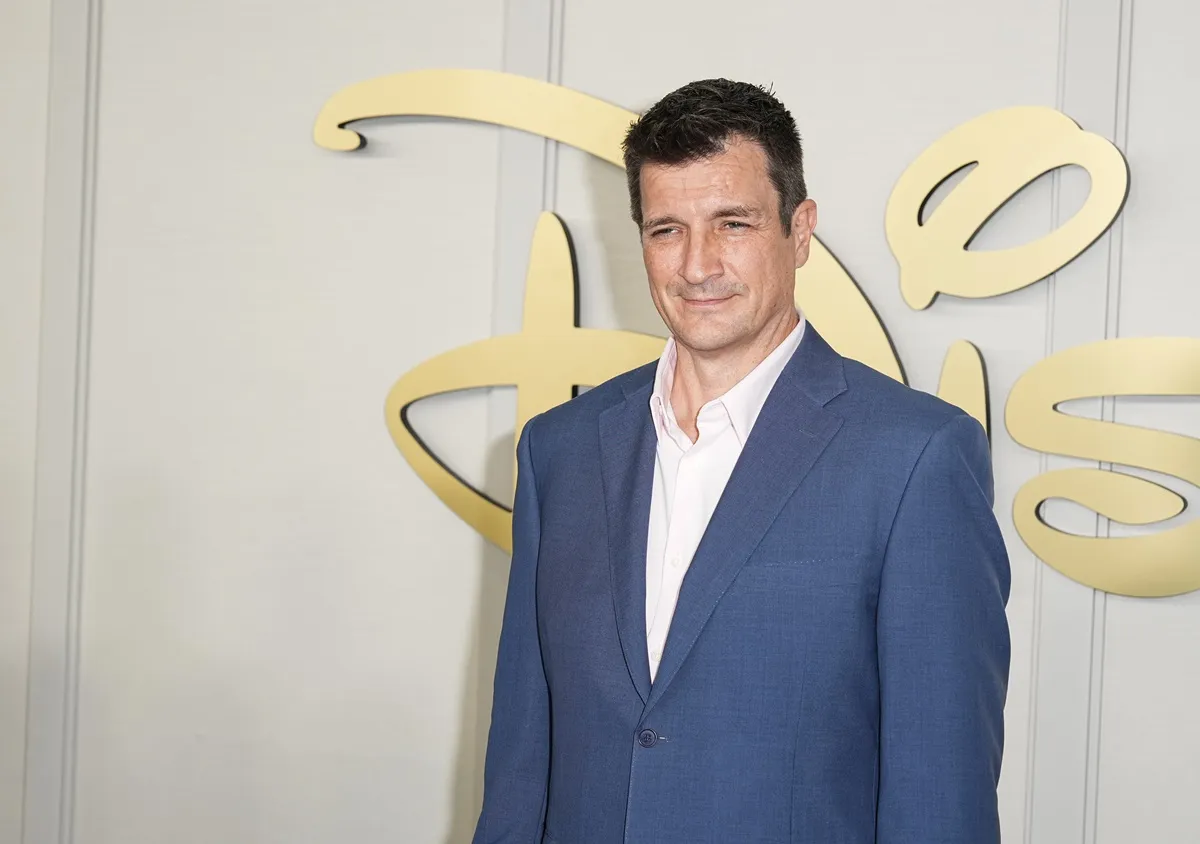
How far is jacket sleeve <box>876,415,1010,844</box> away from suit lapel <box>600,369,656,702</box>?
0.26 metres

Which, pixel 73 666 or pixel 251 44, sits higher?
pixel 251 44

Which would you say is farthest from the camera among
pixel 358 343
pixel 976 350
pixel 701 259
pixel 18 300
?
pixel 18 300

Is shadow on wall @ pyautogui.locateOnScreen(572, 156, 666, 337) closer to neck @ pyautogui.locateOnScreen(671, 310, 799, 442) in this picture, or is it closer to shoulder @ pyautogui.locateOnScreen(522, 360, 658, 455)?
shoulder @ pyautogui.locateOnScreen(522, 360, 658, 455)

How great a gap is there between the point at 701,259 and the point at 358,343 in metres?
1.19

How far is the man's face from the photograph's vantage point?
139 cm

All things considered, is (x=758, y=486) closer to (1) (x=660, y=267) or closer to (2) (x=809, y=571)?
(2) (x=809, y=571)

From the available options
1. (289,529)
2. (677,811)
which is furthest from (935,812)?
(289,529)

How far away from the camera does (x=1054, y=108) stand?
6.65ft

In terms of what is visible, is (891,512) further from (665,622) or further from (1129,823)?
(1129,823)

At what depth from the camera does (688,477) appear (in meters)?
1.40

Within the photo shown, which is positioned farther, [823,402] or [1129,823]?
[1129,823]

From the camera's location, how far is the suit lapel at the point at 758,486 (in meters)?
1.28

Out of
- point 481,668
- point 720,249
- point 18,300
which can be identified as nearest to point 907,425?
point 720,249

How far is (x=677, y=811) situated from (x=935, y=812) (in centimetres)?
26
